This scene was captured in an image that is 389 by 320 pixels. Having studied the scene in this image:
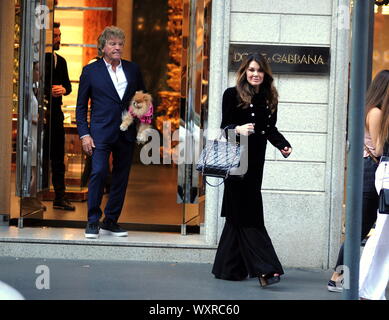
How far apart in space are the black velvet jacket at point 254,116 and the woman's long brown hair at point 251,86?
0.04 metres

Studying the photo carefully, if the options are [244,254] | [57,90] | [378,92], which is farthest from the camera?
[57,90]

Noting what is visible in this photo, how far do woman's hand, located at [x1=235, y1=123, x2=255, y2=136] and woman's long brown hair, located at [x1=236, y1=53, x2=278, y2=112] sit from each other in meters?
0.22

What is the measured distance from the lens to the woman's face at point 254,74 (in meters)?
7.70

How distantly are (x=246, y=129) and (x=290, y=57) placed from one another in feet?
5.14

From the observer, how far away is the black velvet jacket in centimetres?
770

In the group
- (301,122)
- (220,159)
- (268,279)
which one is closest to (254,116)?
(220,159)

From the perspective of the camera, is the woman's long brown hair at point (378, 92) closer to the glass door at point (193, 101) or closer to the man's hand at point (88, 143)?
the glass door at point (193, 101)

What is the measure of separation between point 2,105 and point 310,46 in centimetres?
349

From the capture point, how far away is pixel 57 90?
1090cm

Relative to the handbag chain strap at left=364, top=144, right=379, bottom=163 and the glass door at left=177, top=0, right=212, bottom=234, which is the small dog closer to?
the glass door at left=177, top=0, right=212, bottom=234

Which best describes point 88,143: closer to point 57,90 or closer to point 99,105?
point 99,105

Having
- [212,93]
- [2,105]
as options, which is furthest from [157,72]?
[212,93]

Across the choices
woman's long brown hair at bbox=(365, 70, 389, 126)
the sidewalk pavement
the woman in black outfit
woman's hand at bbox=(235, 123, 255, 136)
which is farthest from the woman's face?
the sidewalk pavement

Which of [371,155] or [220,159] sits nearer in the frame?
[371,155]
